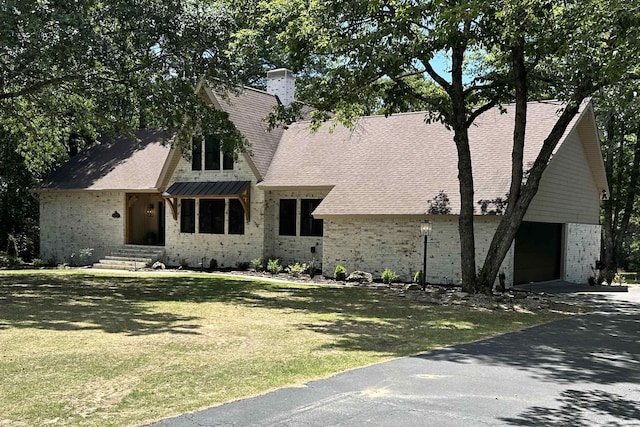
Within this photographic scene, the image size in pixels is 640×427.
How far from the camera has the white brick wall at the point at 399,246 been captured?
19.3 meters

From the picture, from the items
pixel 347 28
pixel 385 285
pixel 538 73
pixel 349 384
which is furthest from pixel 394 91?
pixel 349 384

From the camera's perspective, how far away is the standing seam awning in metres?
23.3

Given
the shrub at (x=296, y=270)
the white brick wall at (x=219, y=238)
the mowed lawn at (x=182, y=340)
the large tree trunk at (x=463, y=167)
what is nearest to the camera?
the mowed lawn at (x=182, y=340)

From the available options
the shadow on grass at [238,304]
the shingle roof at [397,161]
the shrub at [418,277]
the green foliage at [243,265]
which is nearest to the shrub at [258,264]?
the green foliage at [243,265]

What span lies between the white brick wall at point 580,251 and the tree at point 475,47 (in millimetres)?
6514

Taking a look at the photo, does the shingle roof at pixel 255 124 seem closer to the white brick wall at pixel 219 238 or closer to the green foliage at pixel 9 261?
the white brick wall at pixel 219 238

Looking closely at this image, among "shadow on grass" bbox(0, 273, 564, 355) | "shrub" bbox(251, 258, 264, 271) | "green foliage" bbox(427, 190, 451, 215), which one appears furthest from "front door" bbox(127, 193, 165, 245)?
"green foliage" bbox(427, 190, 451, 215)

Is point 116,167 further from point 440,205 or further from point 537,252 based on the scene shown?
point 537,252

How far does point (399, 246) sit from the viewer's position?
2048cm

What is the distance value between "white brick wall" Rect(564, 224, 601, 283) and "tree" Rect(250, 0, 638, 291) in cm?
651

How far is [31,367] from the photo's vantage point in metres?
7.23

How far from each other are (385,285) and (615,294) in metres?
7.47

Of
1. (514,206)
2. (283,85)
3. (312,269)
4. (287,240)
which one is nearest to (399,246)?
(312,269)

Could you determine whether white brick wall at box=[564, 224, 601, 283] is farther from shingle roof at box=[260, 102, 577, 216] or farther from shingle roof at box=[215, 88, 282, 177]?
shingle roof at box=[215, 88, 282, 177]
